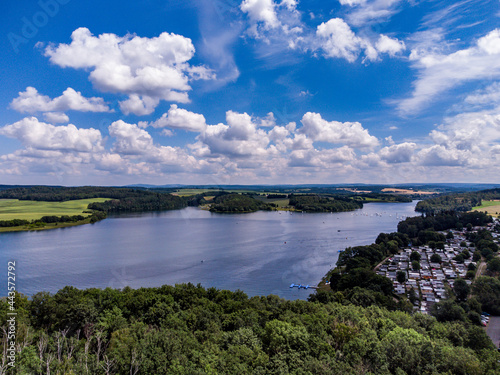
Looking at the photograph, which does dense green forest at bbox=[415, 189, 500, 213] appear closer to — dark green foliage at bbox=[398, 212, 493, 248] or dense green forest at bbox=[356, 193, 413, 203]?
dark green foliage at bbox=[398, 212, 493, 248]

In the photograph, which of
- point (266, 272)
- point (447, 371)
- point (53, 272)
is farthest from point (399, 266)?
point (53, 272)

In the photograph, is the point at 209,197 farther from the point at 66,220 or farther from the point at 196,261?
the point at 196,261

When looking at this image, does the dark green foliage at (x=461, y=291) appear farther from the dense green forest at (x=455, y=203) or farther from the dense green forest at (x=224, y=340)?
the dense green forest at (x=455, y=203)

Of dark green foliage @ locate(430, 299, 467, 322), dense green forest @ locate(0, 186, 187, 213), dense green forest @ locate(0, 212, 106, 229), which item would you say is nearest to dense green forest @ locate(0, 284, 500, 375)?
dark green foliage @ locate(430, 299, 467, 322)

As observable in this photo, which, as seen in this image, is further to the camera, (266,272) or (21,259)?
(21,259)

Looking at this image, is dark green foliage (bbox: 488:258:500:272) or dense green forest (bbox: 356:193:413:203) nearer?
dark green foliage (bbox: 488:258:500:272)

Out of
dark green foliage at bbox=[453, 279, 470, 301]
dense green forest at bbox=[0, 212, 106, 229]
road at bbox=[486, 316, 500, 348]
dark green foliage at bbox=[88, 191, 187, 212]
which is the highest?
dark green foliage at bbox=[88, 191, 187, 212]
